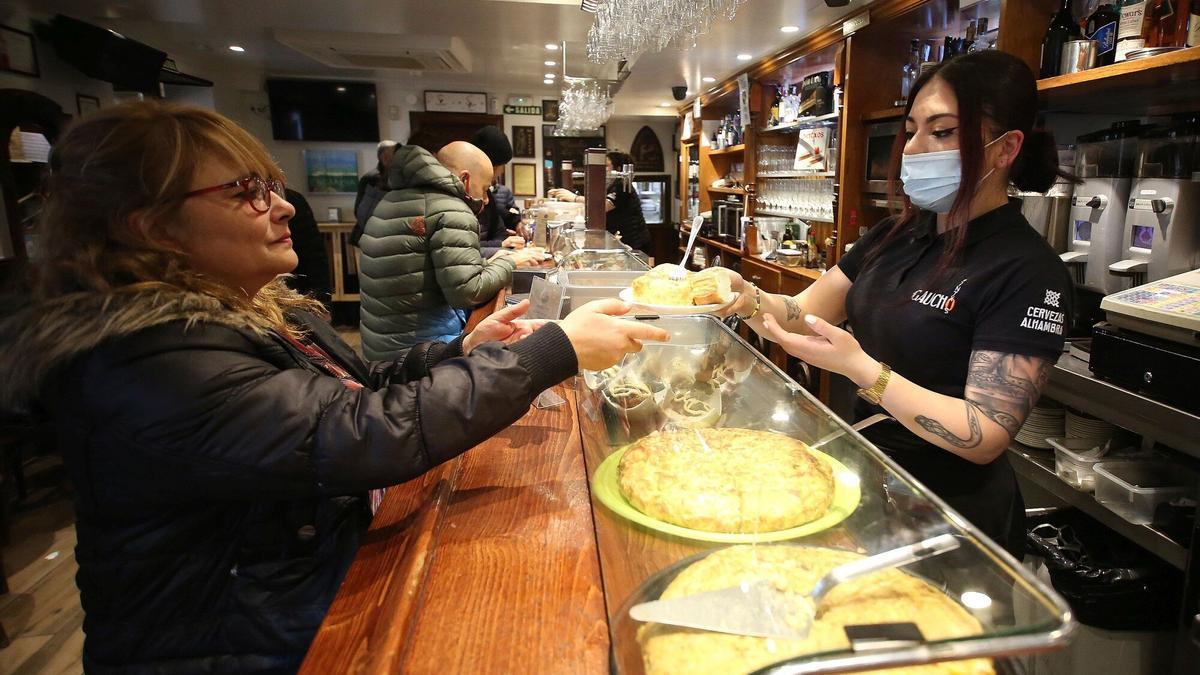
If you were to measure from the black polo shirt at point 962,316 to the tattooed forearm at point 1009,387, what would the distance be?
0.9 inches

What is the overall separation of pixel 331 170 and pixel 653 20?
759 cm

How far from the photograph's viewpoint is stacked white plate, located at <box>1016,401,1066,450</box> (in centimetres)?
259

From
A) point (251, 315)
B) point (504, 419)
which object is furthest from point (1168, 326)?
point (251, 315)

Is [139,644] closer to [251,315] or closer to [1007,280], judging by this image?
[251,315]

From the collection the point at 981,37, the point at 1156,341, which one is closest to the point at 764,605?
the point at 1156,341

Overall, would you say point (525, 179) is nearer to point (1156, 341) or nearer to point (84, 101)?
point (84, 101)

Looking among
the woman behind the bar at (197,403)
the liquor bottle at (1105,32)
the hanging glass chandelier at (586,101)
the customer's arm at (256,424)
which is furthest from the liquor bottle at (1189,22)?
the hanging glass chandelier at (586,101)

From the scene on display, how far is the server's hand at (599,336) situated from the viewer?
1177 mm

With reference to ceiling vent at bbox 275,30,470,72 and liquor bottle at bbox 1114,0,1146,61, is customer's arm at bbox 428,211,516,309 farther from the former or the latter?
ceiling vent at bbox 275,30,470,72

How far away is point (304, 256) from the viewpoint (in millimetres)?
4574

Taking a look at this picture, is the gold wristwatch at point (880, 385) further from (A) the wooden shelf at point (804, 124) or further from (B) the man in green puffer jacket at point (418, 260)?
(A) the wooden shelf at point (804, 124)

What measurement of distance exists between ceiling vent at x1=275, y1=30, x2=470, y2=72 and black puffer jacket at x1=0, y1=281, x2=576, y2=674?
5776 mm

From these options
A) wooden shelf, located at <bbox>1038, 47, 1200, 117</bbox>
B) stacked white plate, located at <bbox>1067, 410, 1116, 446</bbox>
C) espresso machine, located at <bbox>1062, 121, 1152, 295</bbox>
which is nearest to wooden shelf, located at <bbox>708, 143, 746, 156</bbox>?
wooden shelf, located at <bbox>1038, 47, 1200, 117</bbox>

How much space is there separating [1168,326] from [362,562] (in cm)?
224
